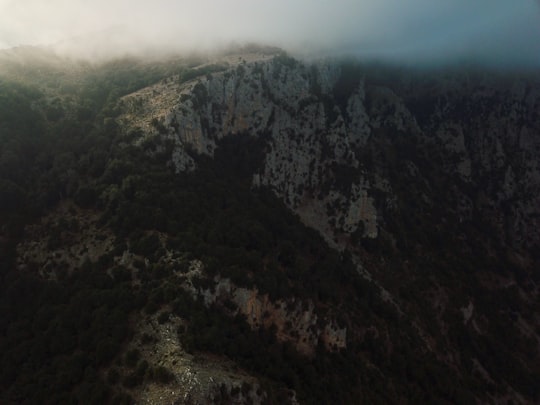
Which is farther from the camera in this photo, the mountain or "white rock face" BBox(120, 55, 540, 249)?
"white rock face" BBox(120, 55, 540, 249)

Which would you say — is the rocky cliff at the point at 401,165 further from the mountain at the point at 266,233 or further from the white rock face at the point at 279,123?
the mountain at the point at 266,233

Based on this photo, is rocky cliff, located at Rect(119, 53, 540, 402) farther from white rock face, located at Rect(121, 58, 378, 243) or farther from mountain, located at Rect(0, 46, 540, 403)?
mountain, located at Rect(0, 46, 540, 403)

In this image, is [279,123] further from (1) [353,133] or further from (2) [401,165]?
(2) [401,165]

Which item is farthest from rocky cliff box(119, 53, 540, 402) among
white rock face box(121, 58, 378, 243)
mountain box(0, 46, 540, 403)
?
mountain box(0, 46, 540, 403)

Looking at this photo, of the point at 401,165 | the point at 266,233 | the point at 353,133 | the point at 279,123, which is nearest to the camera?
the point at 266,233

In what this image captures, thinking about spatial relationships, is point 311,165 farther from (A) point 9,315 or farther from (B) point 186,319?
(A) point 9,315

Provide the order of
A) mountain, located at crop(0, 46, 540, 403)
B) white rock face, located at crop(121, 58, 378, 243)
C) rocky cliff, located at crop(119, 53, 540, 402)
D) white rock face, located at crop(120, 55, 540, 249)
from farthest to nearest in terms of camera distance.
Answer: rocky cliff, located at crop(119, 53, 540, 402) < white rock face, located at crop(120, 55, 540, 249) < white rock face, located at crop(121, 58, 378, 243) < mountain, located at crop(0, 46, 540, 403)

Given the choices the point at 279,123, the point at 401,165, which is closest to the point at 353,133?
the point at 401,165

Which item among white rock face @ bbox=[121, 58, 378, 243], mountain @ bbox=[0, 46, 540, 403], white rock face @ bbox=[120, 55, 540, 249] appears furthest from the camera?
white rock face @ bbox=[120, 55, 540, 249]
